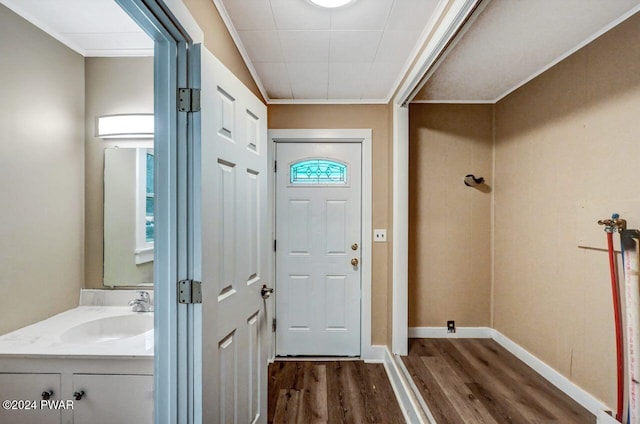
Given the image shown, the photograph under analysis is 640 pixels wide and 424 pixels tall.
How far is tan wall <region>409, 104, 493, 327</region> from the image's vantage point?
2.80 m

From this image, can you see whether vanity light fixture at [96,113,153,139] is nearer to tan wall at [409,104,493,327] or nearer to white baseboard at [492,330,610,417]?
tan wall at [409,104,493,327]

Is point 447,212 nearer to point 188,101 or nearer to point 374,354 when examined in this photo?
point 374,354

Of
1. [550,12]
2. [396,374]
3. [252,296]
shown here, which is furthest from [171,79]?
[396,374]

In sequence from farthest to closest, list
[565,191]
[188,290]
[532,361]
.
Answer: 1. [532,361]
2. [565,191]
3. [188,290]

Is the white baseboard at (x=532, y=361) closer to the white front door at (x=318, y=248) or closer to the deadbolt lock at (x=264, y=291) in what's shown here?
the white front door at (x=318, y=248)

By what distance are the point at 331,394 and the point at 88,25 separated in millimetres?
2793

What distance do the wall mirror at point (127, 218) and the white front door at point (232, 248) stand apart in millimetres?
737

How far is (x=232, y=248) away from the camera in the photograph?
1392 millimetres

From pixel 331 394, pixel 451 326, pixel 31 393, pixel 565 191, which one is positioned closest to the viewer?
pixel 31 393

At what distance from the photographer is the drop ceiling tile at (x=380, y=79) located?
6.93ft

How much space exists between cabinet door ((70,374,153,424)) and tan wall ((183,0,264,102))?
5.06 feet

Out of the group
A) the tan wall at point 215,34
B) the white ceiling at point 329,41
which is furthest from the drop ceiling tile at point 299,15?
the tan wall at point 215,34

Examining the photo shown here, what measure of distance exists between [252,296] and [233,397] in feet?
1.54

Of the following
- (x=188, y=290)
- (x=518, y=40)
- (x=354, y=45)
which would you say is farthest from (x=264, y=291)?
(x=518, y=40)
